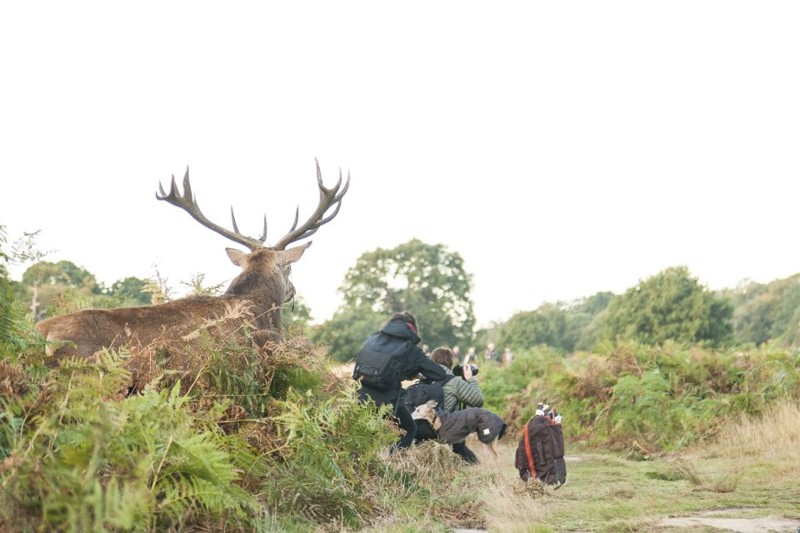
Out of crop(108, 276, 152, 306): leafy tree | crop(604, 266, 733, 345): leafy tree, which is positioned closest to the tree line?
crop(604, 266, 733, 345): leafy tree

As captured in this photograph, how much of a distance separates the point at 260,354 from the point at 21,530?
3.15 m

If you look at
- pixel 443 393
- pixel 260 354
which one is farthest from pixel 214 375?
pixel 443 393

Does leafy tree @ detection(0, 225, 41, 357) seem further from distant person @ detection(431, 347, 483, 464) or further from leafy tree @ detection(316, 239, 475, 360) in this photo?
leafy tree @ detection(316, 239, 475, 360)

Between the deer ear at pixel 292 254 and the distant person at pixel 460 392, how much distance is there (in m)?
2.11

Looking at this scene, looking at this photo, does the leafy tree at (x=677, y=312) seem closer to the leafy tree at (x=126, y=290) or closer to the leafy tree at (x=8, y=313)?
the leafy tree at (x=126, y=290)

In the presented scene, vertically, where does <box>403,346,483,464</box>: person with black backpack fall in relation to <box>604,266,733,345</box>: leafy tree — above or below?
below

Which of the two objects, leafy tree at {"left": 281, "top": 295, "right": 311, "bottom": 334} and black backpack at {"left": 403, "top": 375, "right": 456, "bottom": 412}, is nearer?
leafy tree at {"left": 281, "top": 295, "right": 311, "bottom": 334}

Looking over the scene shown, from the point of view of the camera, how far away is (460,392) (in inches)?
475

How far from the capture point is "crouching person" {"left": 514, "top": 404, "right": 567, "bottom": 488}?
10.2 metres

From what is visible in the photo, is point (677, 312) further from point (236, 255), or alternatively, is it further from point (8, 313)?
point (8, 313)

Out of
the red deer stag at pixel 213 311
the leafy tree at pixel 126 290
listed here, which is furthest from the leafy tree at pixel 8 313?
the leafy tree at pixel 126 290

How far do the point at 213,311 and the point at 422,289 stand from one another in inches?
2825

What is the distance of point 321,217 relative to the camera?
12.6m

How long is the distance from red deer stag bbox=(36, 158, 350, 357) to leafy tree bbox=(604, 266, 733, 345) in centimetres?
4304
